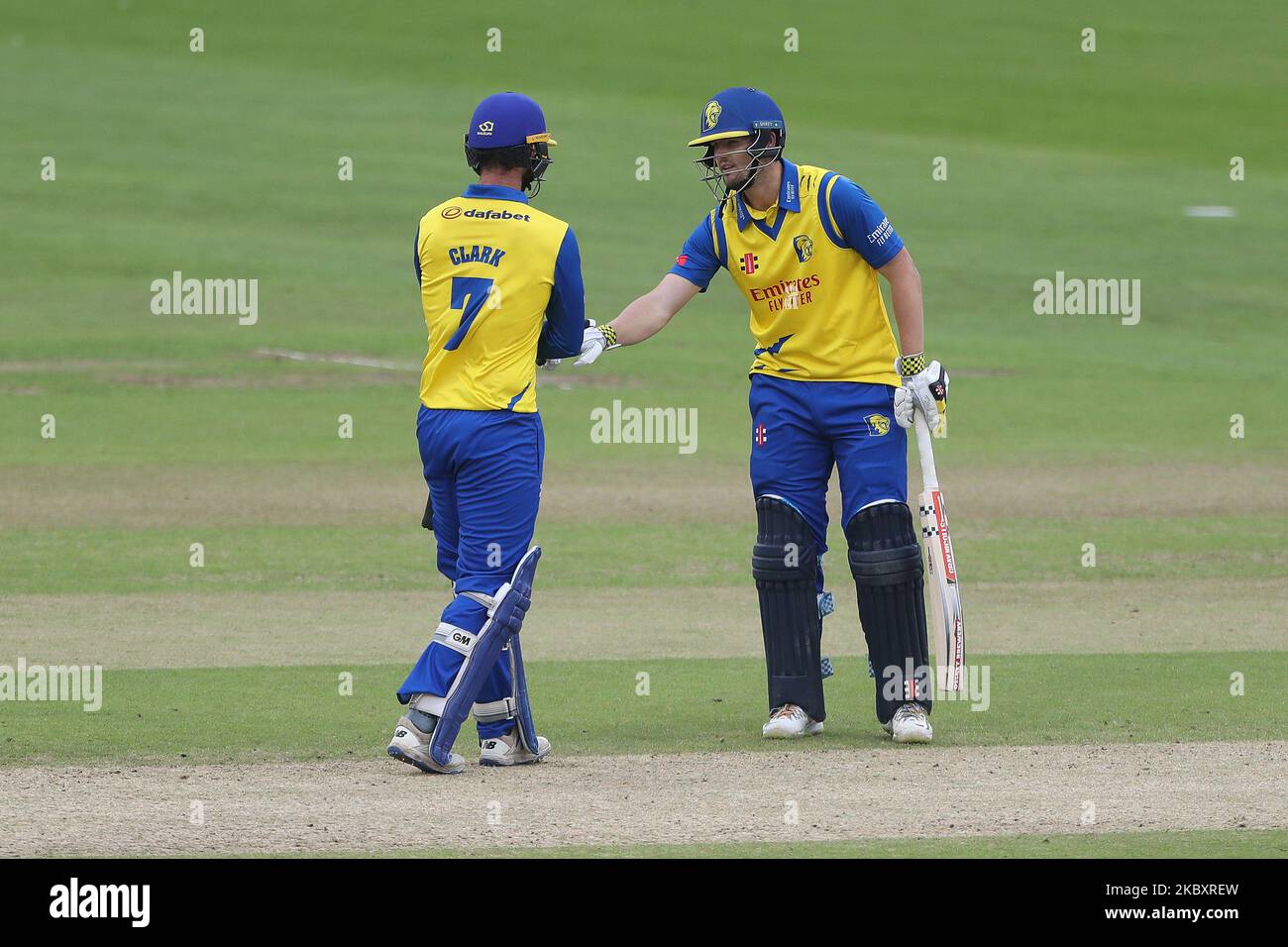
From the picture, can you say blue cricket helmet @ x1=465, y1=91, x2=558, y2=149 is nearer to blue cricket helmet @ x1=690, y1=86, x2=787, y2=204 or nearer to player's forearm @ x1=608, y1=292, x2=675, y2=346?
blue cricket helmet @ x1=690, y1=86, x2=787, y2=204

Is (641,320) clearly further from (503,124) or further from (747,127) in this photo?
(503,124)

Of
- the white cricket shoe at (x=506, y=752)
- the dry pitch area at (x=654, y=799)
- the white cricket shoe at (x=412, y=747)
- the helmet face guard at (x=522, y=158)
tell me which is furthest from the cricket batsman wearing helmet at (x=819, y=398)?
the white cricket shoe at (x=412, y=747)

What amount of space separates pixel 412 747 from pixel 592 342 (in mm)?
1744

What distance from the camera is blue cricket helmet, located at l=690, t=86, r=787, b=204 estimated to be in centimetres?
859

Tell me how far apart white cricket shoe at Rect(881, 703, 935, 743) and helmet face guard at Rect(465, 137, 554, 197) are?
243 centimetres

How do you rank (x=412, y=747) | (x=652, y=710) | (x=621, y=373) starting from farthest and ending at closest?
(x=621, y=373) → (x=652, y=710) → (x=412, y=747)

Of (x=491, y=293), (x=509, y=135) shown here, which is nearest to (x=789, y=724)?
(x=491, y=293)

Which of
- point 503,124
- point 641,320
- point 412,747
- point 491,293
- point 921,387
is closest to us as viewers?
point 412,747

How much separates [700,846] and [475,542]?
1.74 metres

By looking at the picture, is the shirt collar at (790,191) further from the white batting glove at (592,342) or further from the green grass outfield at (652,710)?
the green grass outfield at (652,710)

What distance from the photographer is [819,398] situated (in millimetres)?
8625

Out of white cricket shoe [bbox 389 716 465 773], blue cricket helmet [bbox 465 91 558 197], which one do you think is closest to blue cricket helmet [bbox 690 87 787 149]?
blue cricket helmet [bbox 465 91 558 197]

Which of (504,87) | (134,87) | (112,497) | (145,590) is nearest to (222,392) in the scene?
(112,497)

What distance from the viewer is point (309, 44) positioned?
53594mm
